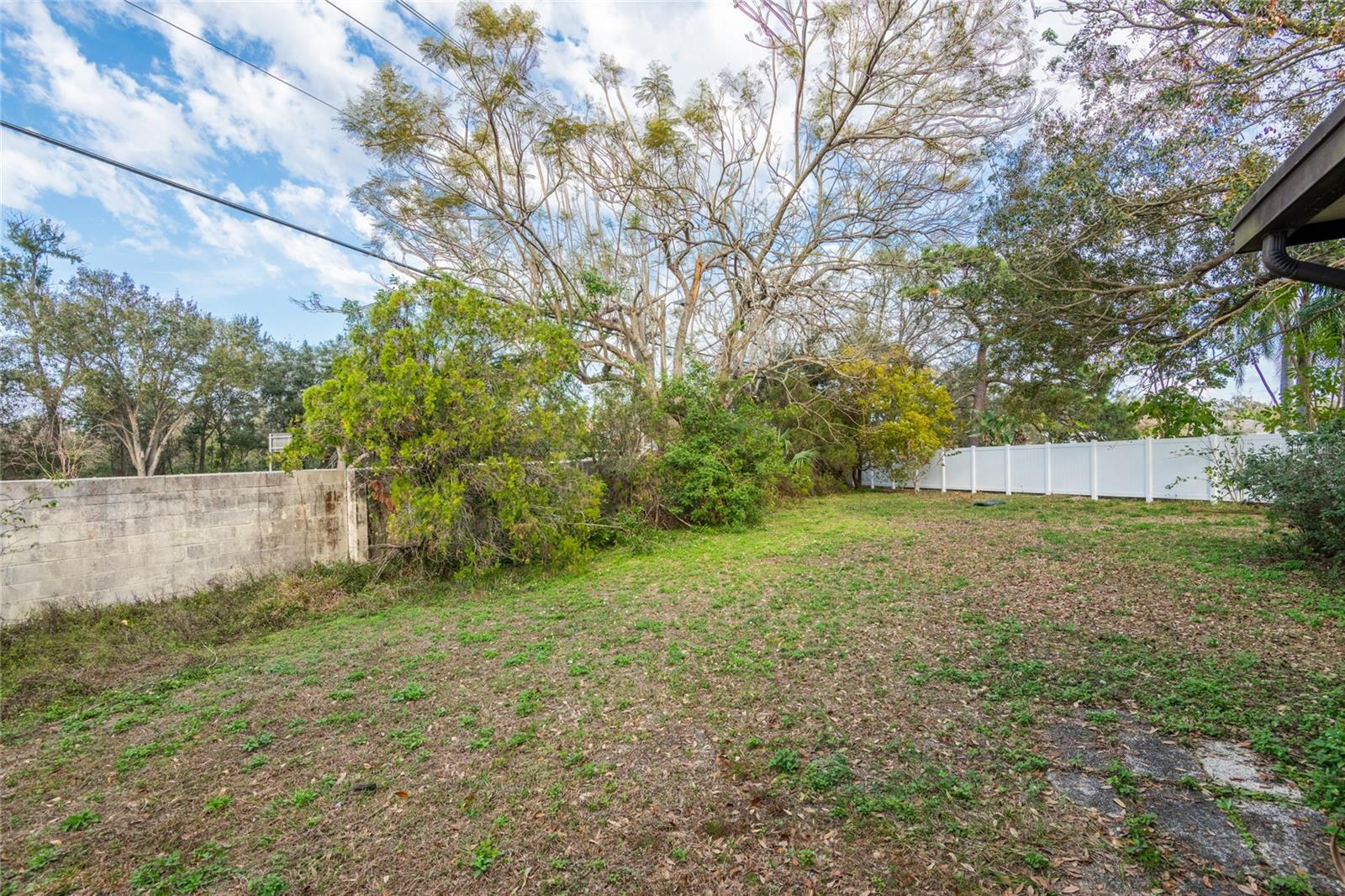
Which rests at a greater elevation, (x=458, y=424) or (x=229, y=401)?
(x=229, y=401)

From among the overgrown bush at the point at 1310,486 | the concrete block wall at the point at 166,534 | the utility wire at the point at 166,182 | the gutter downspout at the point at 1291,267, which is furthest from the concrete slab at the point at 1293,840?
the utility wire at the point at 166,182

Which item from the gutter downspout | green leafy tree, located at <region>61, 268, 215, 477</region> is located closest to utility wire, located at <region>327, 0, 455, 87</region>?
the gutter downspout

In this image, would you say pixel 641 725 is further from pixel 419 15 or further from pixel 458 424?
pixel 419 15

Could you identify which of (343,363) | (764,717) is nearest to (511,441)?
(343,363)

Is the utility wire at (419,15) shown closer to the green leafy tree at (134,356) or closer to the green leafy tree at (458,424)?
the green leafy tree at (458,424)

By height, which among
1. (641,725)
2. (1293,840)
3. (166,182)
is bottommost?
(641,725)

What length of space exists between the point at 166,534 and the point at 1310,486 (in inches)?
397

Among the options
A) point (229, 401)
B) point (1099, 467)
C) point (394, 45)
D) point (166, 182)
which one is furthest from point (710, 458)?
point (229, 401)

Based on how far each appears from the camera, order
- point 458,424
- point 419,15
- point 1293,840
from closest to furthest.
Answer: point 1293,840 < point 458,424 < point 419,15

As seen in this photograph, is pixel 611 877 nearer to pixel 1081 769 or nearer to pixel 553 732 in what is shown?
pixel 553 732

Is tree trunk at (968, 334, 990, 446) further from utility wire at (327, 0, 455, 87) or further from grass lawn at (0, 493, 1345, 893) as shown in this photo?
utility wire at (327, 0, 455, 87)

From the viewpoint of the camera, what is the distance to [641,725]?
2834 mm

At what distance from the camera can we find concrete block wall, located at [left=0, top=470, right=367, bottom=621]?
436cm

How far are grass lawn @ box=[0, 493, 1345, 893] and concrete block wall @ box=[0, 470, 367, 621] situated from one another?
332 millimetres
